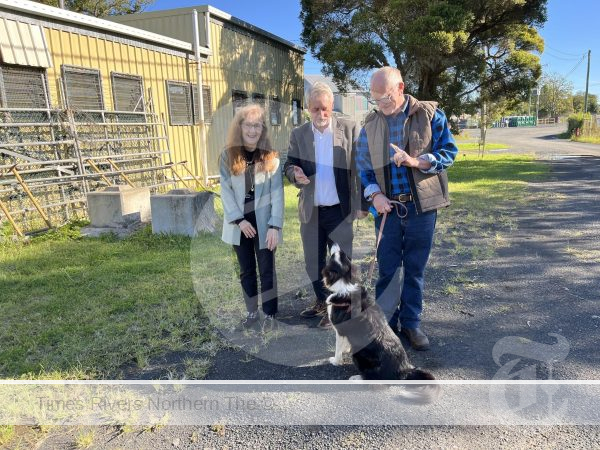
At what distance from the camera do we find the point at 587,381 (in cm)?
278

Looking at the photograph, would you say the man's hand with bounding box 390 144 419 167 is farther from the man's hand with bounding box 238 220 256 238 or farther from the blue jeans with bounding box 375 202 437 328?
the man's hand with bounding box 238 220 256 238

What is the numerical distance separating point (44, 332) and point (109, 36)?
798 centimetres

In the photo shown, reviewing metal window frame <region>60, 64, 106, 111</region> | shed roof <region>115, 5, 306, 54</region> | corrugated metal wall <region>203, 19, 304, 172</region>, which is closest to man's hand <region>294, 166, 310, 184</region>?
corrugated metal wall <region>203, 19, 304, 172</region>

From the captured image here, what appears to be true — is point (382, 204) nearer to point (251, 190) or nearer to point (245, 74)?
point (251, 190)

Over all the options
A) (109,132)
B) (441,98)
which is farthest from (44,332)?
(441,98)

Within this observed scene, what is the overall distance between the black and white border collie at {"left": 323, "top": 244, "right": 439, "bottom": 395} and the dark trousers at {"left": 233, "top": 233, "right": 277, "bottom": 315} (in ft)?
2.54

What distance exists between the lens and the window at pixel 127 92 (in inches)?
381

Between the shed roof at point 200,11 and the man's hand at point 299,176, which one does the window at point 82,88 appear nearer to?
the shed roof at point 200,11

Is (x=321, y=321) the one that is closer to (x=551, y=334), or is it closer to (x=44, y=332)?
(x=551, y=334)

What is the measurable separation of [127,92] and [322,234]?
27.6 ft

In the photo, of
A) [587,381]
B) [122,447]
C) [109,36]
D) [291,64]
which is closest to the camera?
[122,447]

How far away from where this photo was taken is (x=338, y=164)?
11.5 ft

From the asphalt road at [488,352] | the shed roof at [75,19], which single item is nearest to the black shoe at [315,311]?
the asphalt road at [488,352]

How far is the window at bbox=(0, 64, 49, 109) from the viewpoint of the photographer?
24.0ft
